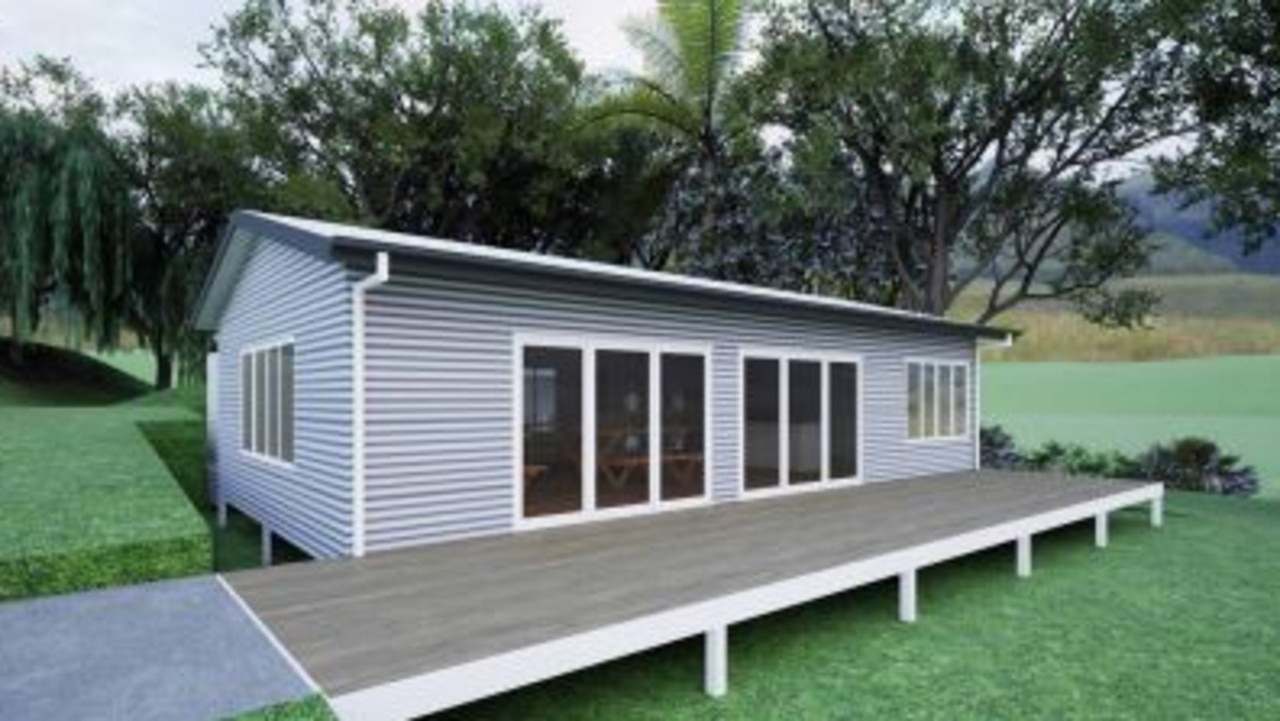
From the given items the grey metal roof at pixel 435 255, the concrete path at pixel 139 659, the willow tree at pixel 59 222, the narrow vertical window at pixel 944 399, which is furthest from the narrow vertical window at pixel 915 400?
the willow tree at pixel 59 222

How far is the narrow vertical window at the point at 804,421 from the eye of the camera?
9.18 metres

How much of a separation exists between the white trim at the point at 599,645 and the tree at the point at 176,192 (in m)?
16.9

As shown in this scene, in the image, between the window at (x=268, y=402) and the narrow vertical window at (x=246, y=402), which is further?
the narrow vertical window at (x=246, y=402)

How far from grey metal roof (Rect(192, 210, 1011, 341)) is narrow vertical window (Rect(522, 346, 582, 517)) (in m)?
0.77

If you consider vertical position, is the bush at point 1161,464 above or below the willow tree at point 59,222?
below

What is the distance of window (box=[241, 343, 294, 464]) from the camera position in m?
7.67

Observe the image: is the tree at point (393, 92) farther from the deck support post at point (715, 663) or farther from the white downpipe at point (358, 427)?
the deck support post at point (715, 663)

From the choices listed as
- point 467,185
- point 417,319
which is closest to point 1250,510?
point 417,319

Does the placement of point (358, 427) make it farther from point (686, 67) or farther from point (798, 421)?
point (686, 67)

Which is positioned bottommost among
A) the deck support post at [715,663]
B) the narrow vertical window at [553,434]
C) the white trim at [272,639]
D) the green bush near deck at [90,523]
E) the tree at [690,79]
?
the deck support post at [715,663]

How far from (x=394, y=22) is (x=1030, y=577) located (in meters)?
16.3

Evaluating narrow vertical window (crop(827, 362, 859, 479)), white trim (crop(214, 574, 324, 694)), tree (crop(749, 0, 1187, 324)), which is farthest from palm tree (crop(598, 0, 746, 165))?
white trim (crop(214, 574, 324, 694))

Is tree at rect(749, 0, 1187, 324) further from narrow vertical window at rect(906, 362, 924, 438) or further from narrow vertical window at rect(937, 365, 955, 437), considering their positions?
narrow vertical window at rect(906, 362, 924, 438)

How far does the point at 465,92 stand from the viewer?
739 inches
